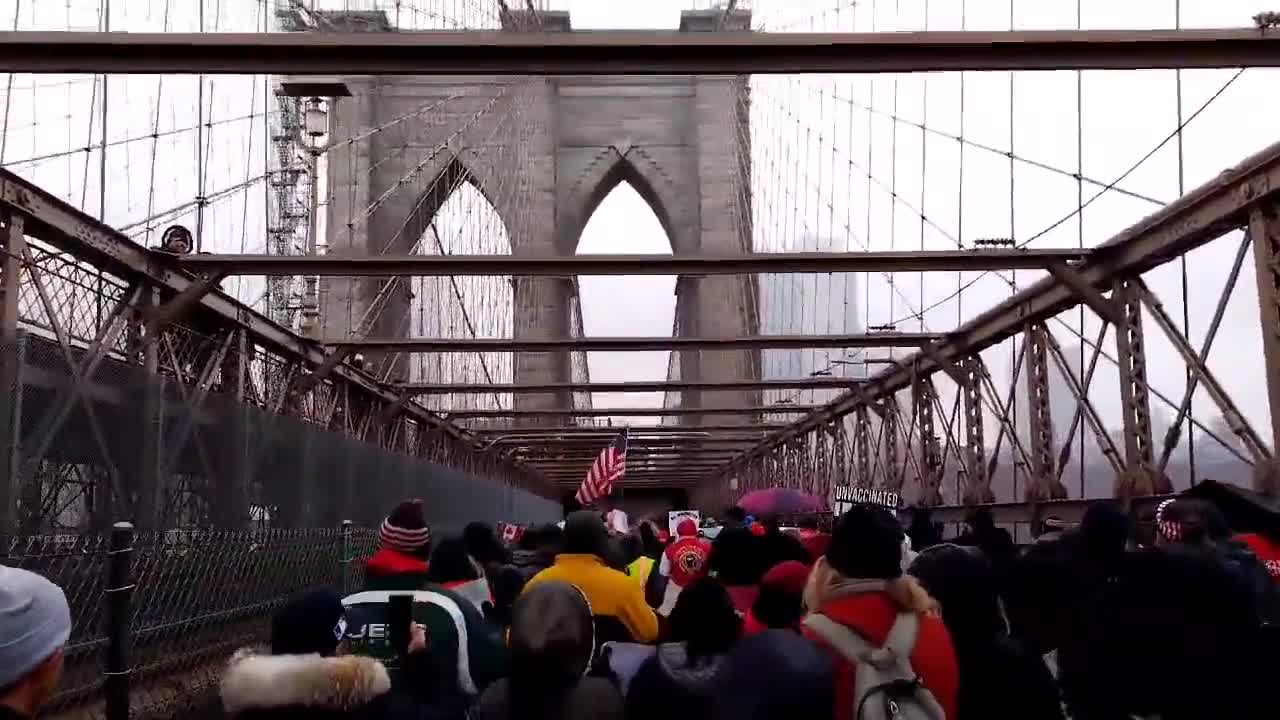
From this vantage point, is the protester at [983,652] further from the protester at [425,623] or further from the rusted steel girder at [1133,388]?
the rusted steel girder at [1133,388]

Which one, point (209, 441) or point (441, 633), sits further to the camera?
point (209, 441)

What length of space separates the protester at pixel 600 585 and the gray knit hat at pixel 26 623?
3.20 metres

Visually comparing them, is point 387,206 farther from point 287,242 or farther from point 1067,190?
point 1067,190

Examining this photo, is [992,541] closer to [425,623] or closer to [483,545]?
[483,545]

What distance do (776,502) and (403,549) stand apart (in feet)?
27.5

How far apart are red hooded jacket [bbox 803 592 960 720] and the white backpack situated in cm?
2

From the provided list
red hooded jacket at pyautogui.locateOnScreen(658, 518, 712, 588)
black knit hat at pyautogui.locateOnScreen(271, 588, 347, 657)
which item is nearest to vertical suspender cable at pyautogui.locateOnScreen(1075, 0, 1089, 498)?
red hooded jacket at pyautogui.locateOnScreen(658, 518, 712, 588)

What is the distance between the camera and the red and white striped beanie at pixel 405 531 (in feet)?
20.2

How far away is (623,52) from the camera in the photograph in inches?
341

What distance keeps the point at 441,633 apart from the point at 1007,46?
566cm

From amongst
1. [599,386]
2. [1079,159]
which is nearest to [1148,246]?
[1079,159]

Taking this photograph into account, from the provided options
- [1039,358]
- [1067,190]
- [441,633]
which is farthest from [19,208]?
[1067,190]

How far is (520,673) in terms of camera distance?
12.0ft

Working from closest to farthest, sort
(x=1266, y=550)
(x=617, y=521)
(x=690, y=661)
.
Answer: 1. (x=690, y=661)
2. (x=1266, y=550)
3. (x=617, y=521)
